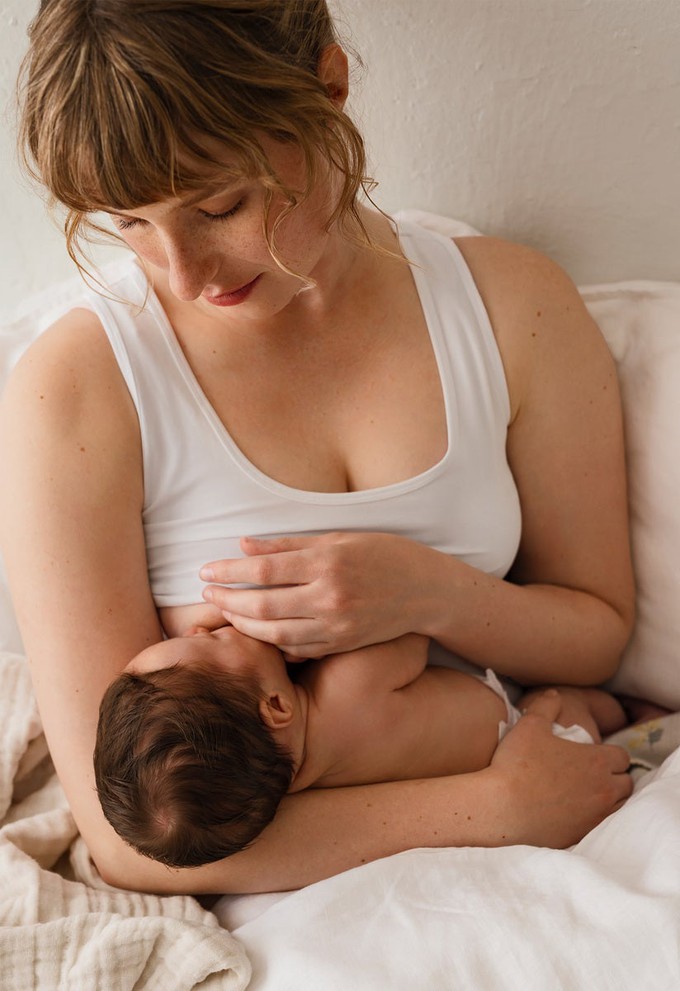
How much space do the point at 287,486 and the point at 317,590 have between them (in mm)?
140

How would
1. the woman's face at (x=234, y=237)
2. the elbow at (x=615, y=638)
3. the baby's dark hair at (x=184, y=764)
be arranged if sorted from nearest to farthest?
the woman's face at (x=234, y=237) < the baby's dark hair at (x=184, y=764) < the elbow at (x=615, y=638)

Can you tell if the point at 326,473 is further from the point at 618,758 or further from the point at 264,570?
the point at 618,758

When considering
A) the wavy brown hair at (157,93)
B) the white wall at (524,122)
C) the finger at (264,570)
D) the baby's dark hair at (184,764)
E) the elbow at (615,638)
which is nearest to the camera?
the wavy brown hair at (157,93)

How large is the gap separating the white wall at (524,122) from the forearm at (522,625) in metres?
0.52

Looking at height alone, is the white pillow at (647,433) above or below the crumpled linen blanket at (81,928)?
above

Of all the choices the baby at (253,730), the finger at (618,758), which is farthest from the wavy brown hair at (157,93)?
the finger at (618,758)

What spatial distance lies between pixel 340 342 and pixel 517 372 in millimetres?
233

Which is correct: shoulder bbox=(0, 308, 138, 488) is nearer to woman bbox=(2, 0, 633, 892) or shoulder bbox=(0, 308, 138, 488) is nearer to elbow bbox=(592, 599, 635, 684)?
woman bbox=(2, 0, 633, 892)

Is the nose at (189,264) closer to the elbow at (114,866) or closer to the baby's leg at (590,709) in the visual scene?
the elbow at (114,866)

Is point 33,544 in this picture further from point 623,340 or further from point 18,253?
point 623,340

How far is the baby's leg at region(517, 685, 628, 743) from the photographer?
1.43 meters

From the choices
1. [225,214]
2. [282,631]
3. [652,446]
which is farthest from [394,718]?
[225,214]

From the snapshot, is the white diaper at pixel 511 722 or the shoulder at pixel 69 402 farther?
the white diaper at pixel 511 722

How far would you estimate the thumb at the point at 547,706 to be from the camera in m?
1.38
